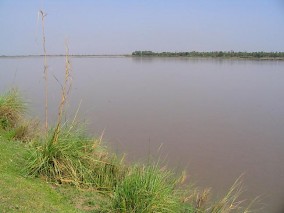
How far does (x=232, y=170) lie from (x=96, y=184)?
3.85m

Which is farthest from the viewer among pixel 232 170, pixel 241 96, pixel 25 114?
pixel 241 96

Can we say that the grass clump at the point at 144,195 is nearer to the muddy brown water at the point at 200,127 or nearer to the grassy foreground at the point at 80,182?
the grassy foreground at the point at 80,182

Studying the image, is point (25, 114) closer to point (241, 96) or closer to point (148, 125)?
point (148, 125)

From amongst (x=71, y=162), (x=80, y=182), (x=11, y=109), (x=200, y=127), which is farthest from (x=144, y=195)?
(x=200, y=127)

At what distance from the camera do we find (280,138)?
11.0 m

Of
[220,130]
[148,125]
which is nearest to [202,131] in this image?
[220,130]

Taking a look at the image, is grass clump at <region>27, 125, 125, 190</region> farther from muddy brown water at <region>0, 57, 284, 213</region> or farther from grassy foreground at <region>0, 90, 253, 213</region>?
muddy brown water at <region>0, 57, 284, 213</region>

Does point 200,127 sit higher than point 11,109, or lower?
lower

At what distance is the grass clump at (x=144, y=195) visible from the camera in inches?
176

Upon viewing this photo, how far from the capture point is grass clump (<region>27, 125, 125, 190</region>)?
5465mm

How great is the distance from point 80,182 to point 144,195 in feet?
4.60

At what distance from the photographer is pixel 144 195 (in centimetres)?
452

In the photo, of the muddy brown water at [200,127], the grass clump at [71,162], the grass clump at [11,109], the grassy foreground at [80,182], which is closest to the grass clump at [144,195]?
the grassy foreground at [80,182]

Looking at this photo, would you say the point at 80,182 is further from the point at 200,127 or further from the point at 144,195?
the point at 200,127
